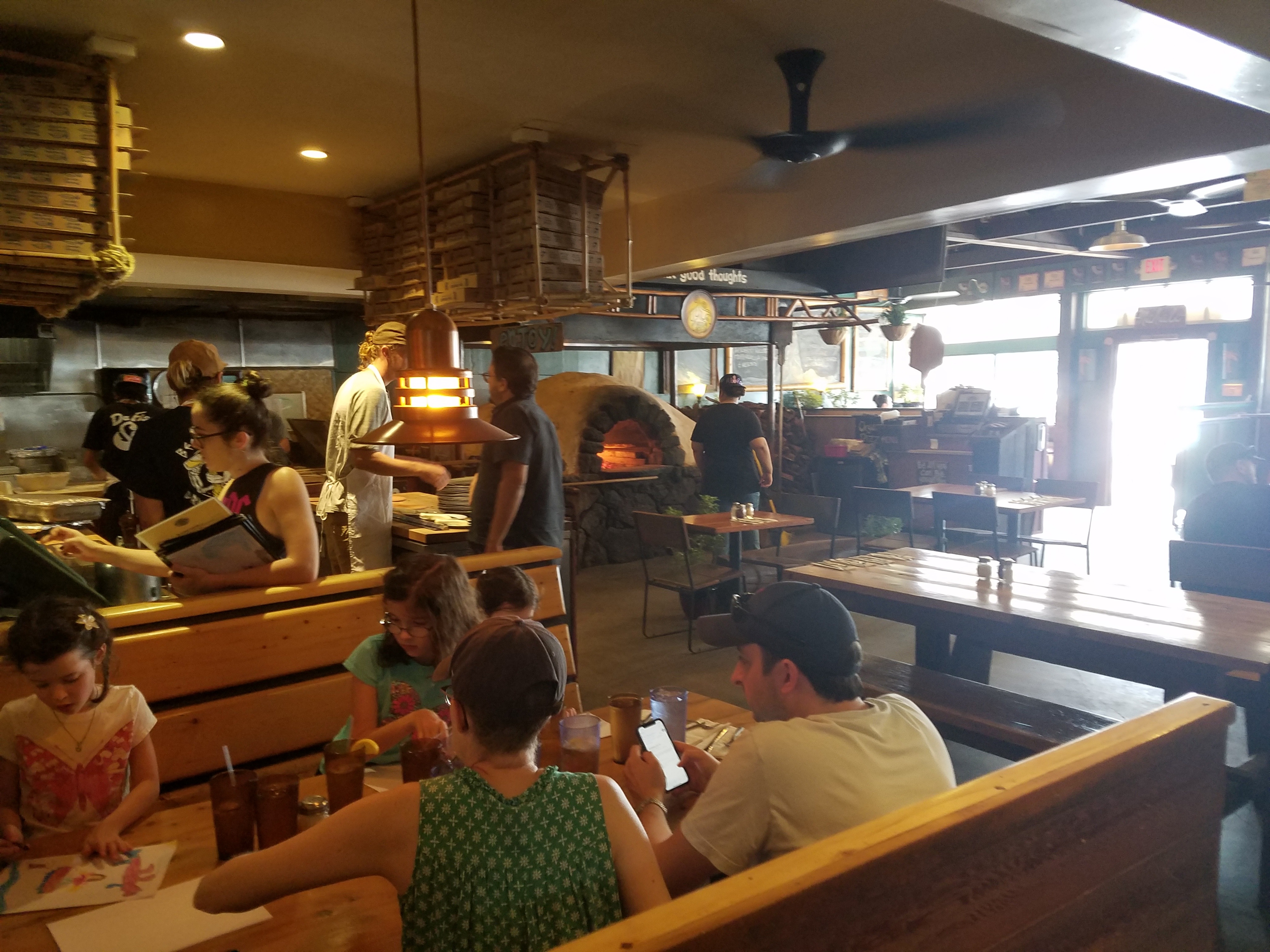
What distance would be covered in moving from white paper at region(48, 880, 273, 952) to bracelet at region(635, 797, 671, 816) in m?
0.68

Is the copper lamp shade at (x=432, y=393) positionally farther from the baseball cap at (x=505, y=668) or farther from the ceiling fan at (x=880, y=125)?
the ceiling fan at (x=880, y=125)

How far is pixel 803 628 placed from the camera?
1.74 metres

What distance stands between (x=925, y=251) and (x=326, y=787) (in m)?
4.53

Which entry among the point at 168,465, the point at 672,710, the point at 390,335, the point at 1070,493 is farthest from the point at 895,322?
the point at 672,710

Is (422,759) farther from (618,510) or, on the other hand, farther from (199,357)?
(618,510)

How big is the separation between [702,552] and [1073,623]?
5.17 metres

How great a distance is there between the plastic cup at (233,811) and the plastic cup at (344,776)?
142mm

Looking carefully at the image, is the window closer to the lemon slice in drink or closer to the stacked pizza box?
the stacked pizza box

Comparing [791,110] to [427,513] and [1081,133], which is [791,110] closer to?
[1081,133]

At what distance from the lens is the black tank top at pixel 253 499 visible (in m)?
2.68

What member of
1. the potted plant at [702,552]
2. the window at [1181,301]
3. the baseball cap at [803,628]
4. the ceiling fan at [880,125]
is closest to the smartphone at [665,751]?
the baseball cap at [803,628]

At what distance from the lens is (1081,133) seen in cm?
338

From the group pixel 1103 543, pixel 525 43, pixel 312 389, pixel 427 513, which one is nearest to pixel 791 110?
pixel 525 43

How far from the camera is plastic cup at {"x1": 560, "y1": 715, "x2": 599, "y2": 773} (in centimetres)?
186
